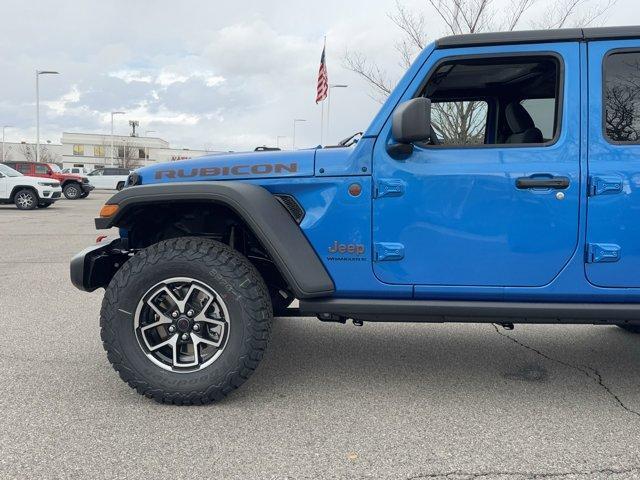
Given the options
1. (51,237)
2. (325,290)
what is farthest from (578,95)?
(51,237)

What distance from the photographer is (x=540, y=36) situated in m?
2.76

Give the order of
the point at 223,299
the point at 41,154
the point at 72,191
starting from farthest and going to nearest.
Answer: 1. the point at 41,154
2. the point at 72,191
3. the point at 223,299

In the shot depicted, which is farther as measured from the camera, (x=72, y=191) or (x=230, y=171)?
(x=72, y=191)

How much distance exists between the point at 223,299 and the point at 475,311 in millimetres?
1341

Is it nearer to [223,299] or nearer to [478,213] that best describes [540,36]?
[478,213]

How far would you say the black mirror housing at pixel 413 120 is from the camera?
102 inches

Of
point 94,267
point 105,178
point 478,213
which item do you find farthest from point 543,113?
point 105,178

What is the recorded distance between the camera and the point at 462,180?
2.71 meters

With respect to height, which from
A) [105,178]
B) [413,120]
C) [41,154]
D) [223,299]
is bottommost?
[223,299]

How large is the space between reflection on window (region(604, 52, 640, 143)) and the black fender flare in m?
1.72

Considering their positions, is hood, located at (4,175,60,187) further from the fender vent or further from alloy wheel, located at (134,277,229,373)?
the fender vent

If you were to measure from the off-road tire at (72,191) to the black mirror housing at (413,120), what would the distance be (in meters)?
24.4

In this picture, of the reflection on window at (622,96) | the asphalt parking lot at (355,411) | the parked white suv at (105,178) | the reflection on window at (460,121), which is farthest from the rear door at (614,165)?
the parked white suv at (105,178)

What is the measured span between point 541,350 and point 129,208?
10.1 feet
